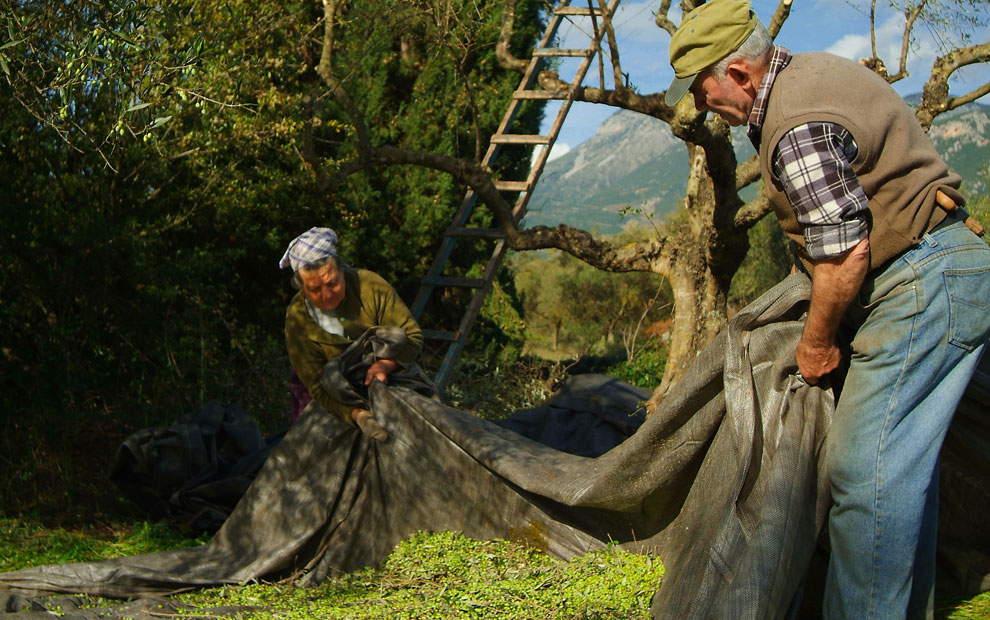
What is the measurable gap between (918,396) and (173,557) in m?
3.28

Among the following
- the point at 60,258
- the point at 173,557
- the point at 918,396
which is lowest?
the point at 173,557

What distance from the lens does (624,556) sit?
3.56 m

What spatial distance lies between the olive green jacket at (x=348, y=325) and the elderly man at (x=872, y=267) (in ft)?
7.87

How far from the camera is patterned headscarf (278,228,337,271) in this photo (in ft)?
14.9

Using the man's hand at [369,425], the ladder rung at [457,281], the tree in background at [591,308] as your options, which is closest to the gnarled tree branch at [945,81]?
the ladder rung at [457,281]

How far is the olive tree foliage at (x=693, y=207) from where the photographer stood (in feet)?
21.8

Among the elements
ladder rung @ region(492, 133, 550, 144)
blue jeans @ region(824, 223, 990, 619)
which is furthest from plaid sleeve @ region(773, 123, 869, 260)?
ladder rung @ region(492, 133, 550, 144)

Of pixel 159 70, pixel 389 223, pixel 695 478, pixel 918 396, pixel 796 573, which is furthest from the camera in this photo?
pixel 389 223

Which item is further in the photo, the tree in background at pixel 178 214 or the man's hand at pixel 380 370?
Result: the tree in background at pixel 178 214

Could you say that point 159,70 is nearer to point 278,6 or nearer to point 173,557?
point 173,557

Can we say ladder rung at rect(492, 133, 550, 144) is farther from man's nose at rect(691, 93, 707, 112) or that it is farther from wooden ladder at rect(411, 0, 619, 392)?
man's nose at rect(691, 93, 707, 112)

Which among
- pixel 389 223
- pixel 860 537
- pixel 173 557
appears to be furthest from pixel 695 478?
pixel 389 223

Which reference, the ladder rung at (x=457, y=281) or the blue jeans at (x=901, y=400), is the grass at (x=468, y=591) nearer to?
the blue jeans at (x=901, y=400)

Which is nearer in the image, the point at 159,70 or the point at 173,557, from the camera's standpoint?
the point at 173,557
